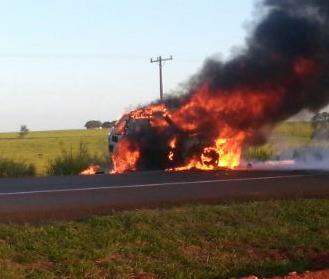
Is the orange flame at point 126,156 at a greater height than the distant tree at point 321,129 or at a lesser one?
lesser

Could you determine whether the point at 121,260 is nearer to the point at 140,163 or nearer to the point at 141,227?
the point at 141,227

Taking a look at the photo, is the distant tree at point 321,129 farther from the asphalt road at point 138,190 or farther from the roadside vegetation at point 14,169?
the roadside vegetation at point 14,169

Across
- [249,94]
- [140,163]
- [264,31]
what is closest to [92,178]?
[140,163]

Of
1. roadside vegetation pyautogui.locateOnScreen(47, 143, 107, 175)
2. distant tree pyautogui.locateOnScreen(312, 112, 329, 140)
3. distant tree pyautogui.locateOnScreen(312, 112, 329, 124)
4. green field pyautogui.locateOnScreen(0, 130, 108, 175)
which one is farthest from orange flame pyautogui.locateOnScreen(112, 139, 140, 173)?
distant tree pyautogui.locateOnScreen(312, 112, 329, 140)

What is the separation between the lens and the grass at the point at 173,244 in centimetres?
717

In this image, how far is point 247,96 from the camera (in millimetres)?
19031

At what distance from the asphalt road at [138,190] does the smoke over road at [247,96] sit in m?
2.74

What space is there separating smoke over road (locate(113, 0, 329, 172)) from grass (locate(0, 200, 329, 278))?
918cm

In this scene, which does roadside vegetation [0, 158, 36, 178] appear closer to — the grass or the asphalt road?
the asphalt road

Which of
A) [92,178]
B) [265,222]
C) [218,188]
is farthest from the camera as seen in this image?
[92,178]

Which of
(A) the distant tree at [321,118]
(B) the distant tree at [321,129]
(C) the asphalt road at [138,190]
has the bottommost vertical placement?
(C) the asphalt road at [138,190]

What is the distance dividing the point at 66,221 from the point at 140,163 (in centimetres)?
1084

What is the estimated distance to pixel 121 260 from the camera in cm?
739

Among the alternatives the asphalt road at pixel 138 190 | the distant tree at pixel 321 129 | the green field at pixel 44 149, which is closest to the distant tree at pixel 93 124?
the green field at pixel 44 149
